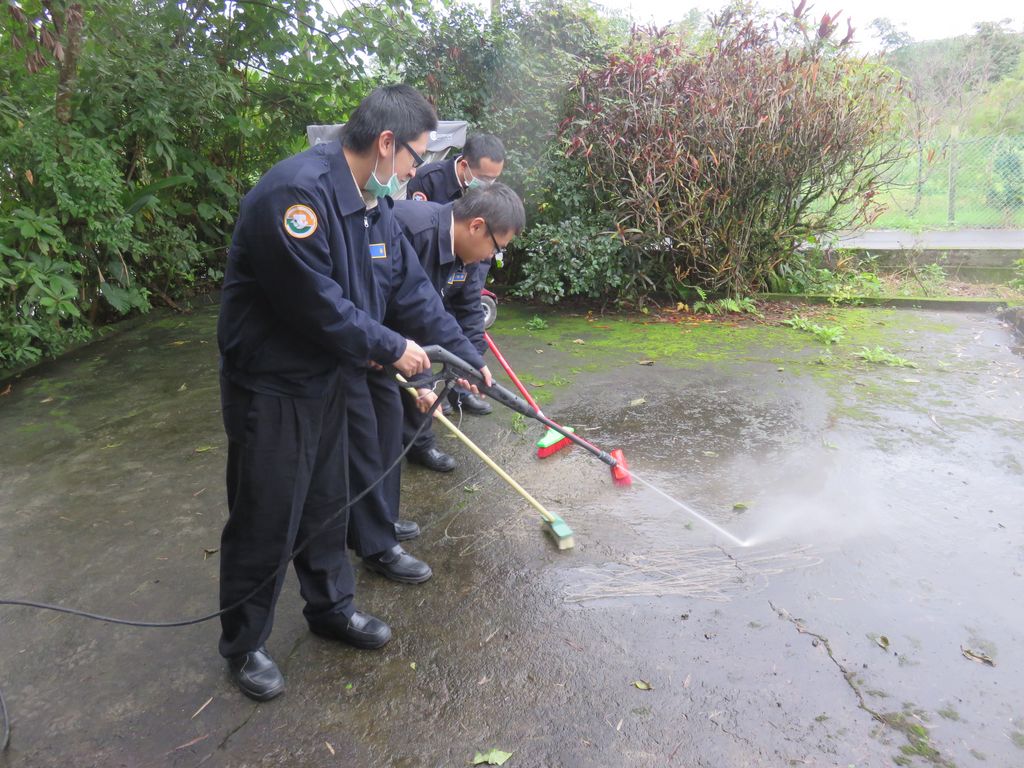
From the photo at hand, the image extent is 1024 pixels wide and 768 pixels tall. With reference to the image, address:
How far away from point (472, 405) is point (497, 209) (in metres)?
1.81

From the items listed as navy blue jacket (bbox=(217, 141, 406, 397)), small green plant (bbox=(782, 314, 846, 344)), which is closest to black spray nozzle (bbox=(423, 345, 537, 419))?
navy blue jacket (bbox=(217, 141, 406, 397))

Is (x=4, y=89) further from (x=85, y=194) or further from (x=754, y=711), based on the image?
(x=754, y=711)

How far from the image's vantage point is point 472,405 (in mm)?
4555

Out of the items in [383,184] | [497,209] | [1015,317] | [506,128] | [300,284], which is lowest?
[1015,317]

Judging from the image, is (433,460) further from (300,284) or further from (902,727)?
(902,727)

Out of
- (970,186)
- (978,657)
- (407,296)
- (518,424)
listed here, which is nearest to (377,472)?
(407,296)

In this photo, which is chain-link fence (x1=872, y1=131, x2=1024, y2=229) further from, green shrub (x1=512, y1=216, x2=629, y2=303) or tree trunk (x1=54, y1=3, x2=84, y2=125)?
tree trunk (x1=54, y1=3, x2=84, y2=125)

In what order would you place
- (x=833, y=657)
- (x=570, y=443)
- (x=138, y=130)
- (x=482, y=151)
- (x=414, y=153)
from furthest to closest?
(x=138, y=130), (x=482, y=151), (x=570, y=443), (x=833, y=657), (x=414, y=153)

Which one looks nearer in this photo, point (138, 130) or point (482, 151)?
point (482, 151)

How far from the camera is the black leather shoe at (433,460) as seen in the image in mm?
3727

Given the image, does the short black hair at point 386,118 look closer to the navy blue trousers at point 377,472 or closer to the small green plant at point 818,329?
the navy blue trousers at point 377,472

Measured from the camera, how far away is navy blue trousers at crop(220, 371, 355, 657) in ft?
6.58

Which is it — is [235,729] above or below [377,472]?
below

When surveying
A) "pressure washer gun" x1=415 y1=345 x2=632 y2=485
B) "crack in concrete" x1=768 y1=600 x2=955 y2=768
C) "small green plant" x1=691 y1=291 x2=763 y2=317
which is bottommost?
"crack in concrete" x1=768 y1=600 x2=955 y2=768
